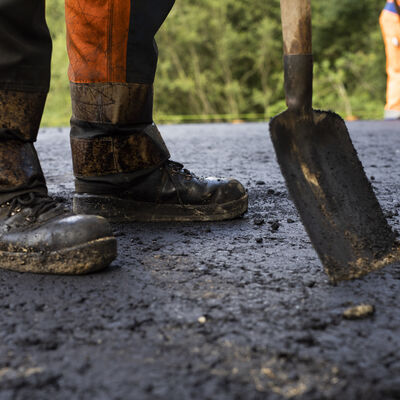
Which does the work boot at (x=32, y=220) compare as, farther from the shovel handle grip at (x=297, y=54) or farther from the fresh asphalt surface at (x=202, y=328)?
the shovel handle grip at (x=297, y=54)

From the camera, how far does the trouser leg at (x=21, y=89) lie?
1383 millimetres

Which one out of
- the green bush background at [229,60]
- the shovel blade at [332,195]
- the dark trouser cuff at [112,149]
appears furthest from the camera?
the green bush background at [229,60]

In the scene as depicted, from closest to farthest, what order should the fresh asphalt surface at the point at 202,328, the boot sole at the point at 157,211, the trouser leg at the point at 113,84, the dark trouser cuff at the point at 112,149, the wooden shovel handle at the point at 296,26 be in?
the fresh asphalt surface at the point at 202,328 < the wooden shovel handle at the point at 296,26 < the trouser leg at the point at 113,84 < the dark trouser cuff at the point at 112,149 < the boot sole at the point at 157,211

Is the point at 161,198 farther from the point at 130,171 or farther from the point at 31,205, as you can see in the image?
the point at 31,205

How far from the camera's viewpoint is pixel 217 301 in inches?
45.2

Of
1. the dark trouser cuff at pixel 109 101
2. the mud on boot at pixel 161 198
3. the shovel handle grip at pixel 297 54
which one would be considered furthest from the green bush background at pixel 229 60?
the shovel handle grip at pixel 297 54

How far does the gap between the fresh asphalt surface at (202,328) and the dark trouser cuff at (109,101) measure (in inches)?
17.5

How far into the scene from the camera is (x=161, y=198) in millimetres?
1892

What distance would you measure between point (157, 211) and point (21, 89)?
688mm

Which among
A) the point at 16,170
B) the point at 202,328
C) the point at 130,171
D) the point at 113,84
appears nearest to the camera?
the point at 202,328

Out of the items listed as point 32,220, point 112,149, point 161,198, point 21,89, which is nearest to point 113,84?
point 112,149

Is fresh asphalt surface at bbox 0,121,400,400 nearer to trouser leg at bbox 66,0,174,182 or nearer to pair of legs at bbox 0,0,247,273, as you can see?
pair of legs at bbox 0,0,247,273

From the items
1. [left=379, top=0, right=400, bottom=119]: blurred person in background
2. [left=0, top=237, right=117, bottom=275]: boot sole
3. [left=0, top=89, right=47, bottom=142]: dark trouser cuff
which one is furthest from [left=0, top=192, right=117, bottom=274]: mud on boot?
[left=379, top=0, right=400, bottom=119]: blurred person in background

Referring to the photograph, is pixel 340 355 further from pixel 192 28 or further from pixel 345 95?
pixel 192 28
